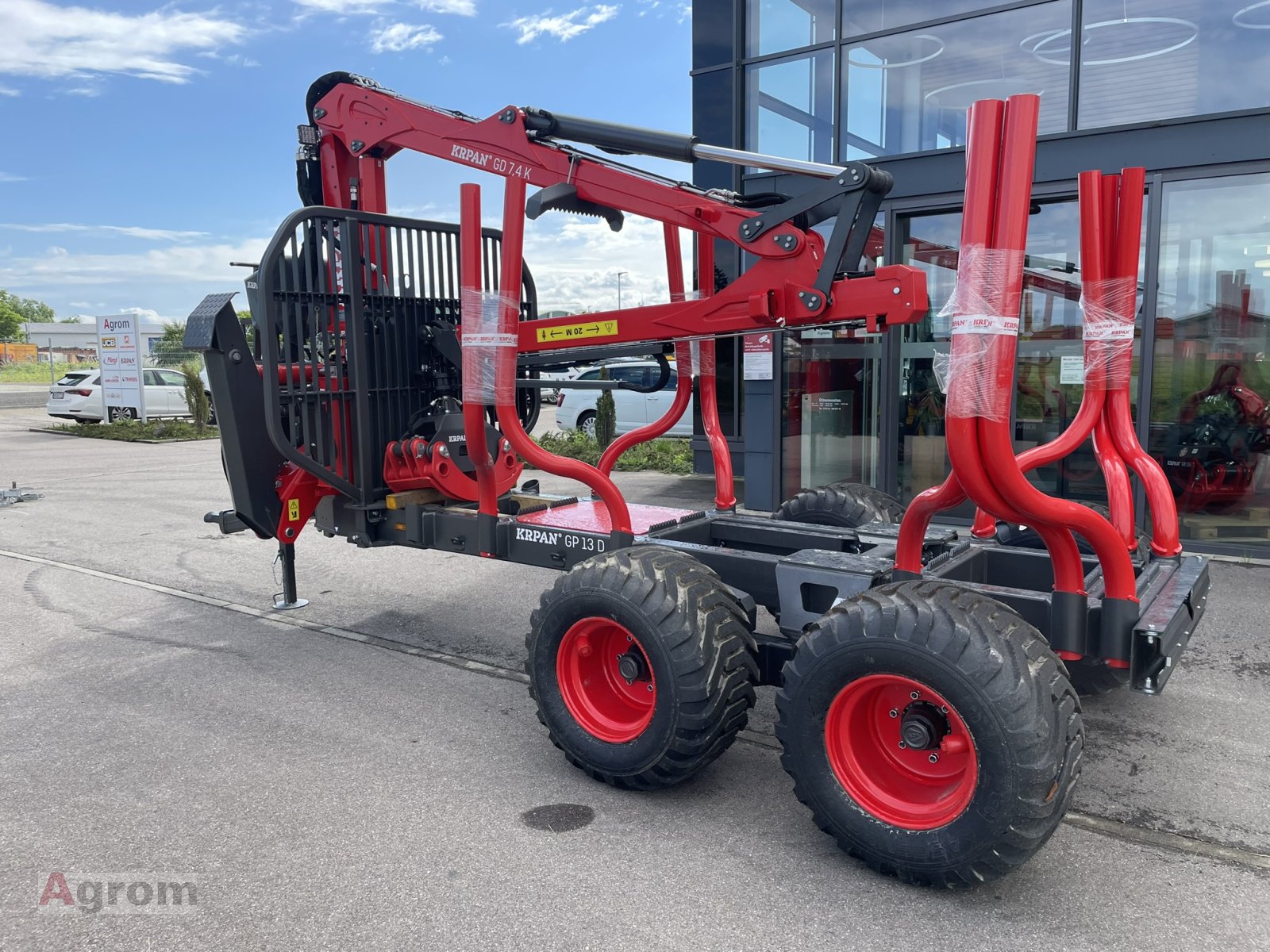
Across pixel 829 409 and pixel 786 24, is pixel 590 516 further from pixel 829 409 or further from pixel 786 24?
pixel 786 24

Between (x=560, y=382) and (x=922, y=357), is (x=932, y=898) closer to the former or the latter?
(x=560, y=382)

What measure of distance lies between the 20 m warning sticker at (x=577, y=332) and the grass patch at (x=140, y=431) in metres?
16.4

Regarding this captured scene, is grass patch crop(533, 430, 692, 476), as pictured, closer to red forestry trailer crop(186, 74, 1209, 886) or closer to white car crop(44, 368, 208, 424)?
red forestry trailer crop(186, 74, 1209, 886)

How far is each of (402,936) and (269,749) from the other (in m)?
1.68

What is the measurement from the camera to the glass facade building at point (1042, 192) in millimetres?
7758

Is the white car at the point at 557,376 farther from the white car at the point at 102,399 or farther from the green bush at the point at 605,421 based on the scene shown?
the white car at the point at 102,399

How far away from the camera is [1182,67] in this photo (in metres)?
7.75

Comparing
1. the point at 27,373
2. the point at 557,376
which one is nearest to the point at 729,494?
the point at 557,376

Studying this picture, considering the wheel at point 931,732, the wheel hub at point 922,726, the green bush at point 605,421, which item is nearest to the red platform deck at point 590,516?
the wheel at point 931,732

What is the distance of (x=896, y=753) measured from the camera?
327cm

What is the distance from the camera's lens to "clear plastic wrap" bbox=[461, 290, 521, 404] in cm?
459

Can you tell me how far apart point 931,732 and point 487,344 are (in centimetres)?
272

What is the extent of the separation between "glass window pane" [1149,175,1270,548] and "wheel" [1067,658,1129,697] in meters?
4.80

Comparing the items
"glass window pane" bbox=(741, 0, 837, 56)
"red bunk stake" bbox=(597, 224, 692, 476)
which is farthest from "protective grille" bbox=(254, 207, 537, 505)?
"glass window pane" bbox=(741, 0, 837, 56)
